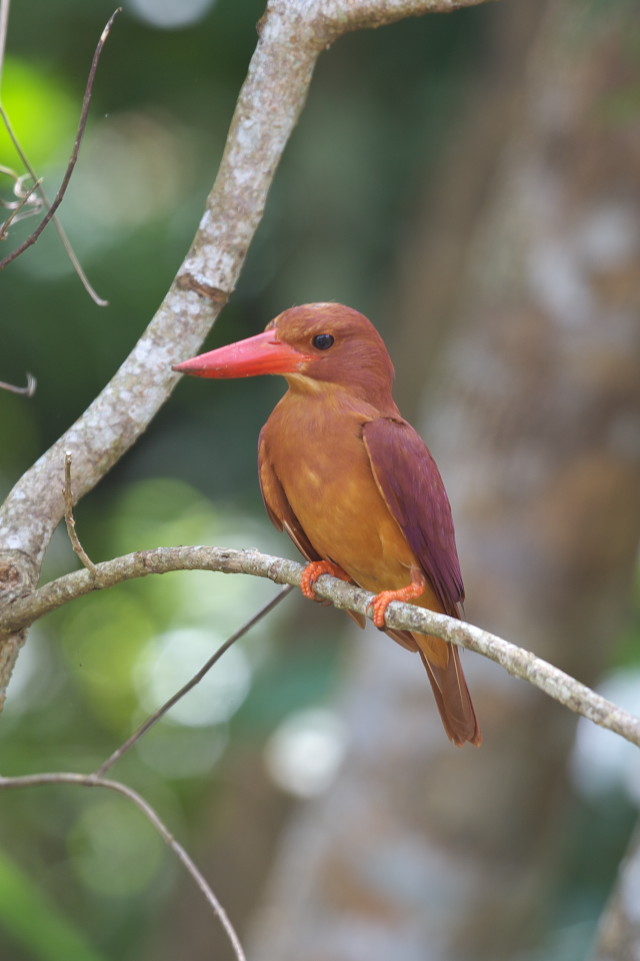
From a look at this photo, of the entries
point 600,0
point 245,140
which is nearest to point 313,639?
point 600,0

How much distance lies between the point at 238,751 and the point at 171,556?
208 inches

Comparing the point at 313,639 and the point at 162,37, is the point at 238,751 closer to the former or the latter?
the point at 313,639

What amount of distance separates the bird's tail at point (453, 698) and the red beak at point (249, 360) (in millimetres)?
639

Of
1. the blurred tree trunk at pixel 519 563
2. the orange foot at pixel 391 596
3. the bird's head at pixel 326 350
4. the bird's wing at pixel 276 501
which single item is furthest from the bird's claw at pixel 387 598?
the blurred tree trunk at pixel 519 563

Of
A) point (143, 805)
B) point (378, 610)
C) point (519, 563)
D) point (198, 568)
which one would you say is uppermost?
point (519, 563)

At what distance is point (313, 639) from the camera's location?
7.00 m

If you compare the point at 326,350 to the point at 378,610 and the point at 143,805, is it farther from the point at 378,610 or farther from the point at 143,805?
the point at 143,805

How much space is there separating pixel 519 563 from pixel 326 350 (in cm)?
260

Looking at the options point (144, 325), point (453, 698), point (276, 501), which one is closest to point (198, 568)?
point (276, 501)

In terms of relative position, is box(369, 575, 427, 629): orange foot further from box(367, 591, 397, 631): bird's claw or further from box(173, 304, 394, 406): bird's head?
box(173, 304, 394, 406): bird's head

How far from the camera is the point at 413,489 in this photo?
2.31 metres

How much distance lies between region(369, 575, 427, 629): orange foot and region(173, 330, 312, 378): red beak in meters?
0.45

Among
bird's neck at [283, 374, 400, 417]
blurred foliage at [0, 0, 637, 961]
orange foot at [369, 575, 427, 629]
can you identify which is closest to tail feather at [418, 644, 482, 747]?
orange foot at [369, 575, 427, 629]

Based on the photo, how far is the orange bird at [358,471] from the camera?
2.30 metres
